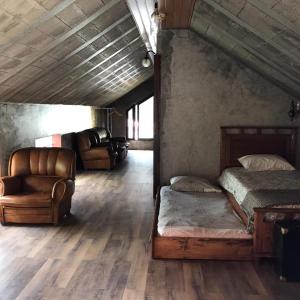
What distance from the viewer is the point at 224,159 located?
534 centimetres

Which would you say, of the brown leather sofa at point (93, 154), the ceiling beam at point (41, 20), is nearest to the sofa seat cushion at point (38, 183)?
the ceiling beam at point (41, 20)

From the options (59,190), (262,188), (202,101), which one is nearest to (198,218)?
(262,188)

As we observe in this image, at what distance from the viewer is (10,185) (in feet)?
14.5

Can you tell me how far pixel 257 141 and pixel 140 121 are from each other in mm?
7717

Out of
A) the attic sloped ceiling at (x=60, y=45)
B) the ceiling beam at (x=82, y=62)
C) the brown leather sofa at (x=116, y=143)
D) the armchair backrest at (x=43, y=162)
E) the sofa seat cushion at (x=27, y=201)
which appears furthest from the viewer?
the brown leather sofa at (x=116, y=143)

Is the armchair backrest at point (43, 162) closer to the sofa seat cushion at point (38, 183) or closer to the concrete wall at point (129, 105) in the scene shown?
the sofa seat cushion at point (38, 183)

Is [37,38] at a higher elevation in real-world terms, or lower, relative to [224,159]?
higher

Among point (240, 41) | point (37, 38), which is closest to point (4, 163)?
point (37, 38)

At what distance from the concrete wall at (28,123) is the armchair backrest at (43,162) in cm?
32

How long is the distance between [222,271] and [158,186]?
251 centimetres

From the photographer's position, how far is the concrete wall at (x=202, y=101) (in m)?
5.20

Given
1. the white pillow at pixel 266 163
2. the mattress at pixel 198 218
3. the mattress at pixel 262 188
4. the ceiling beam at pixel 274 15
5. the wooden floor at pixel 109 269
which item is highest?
the ceiling beam at pixel 274 15

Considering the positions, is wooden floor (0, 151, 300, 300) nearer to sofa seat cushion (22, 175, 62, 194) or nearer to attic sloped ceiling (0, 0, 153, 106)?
sofa seat cushion (22, 175, 62, 194)

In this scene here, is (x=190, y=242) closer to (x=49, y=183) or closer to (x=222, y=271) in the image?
(x=222, y=271)
